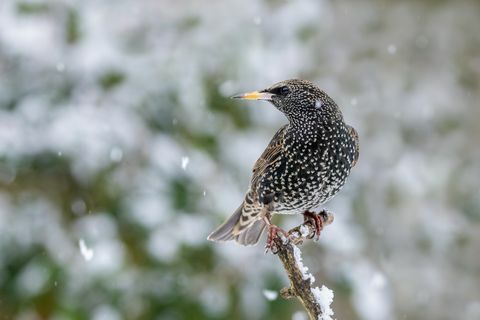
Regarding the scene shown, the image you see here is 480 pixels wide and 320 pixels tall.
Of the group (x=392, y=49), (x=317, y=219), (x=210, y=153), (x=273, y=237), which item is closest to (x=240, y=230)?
(x=317, y=219)

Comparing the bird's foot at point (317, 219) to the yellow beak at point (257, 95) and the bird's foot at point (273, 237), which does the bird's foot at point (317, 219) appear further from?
the yellow beak at point (257, 95)

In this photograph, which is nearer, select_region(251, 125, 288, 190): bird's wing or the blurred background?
select_region(251, 125, 288, 190): bird's wing

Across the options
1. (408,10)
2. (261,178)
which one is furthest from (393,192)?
(261,178)

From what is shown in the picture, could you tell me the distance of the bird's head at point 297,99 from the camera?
3420 mm

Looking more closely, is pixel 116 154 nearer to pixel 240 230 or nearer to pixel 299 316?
pixel 299 316

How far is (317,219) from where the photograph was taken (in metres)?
3.66

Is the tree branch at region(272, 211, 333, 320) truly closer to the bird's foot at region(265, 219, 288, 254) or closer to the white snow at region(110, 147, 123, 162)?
the bird's foot at region(265, 219, 288, 254)

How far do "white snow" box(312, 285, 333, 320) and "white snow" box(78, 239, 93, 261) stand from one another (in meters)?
3.23

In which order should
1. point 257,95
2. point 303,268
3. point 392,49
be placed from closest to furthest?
point 303,268, point 257,95, point 392,49

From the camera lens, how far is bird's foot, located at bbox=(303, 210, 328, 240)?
11.8 feet

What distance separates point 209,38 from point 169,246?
1.91 m

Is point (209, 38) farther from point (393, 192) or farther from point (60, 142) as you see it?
point (393, 192)

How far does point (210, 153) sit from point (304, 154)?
2.78 meters

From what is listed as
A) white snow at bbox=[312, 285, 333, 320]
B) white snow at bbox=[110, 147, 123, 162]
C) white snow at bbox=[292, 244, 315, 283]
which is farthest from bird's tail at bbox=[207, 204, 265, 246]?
white snow at bbox=[110, 147, 123, 162]
